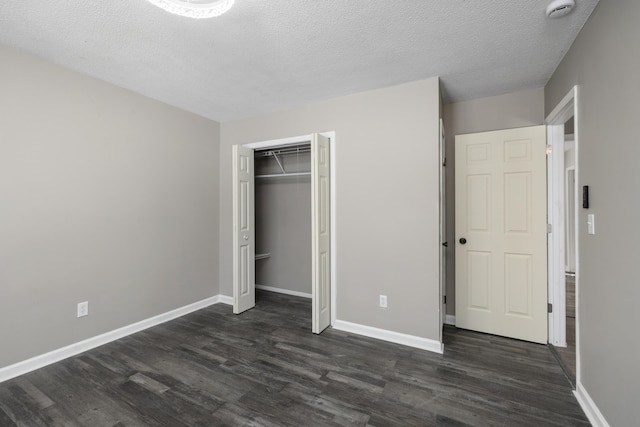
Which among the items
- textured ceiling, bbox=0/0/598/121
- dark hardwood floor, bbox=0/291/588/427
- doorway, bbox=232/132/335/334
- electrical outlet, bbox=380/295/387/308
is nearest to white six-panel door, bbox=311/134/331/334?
doorway, bbox=232/132/335/334

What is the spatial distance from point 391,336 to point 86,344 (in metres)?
2.89

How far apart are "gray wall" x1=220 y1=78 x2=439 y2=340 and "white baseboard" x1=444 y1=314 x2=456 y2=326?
76 centimetres

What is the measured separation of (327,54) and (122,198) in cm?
247

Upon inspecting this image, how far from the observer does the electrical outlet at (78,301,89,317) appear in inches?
98.2

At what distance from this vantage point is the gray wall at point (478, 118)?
2801 millimetres

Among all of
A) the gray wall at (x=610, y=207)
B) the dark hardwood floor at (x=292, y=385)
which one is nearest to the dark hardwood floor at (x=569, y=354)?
the dark hardwood floor at (x=292, y=385)

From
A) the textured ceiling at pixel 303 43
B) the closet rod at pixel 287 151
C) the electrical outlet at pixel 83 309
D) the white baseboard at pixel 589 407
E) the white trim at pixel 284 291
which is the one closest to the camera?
the white baseboard at pixel 589 407

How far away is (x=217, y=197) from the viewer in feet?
12.7

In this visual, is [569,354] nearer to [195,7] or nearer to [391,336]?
[391,336]

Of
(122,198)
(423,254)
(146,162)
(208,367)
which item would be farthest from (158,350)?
(423,254)

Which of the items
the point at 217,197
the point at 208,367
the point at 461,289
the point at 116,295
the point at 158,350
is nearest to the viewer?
the point at 208,367

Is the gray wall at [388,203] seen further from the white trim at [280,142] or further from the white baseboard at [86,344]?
the white baseboard at [86,344]

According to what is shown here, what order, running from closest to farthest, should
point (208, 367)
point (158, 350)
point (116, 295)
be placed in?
point (208, 367) → point (158, 350) → point (116, 295)

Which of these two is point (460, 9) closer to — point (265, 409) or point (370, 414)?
point (370, 414)
